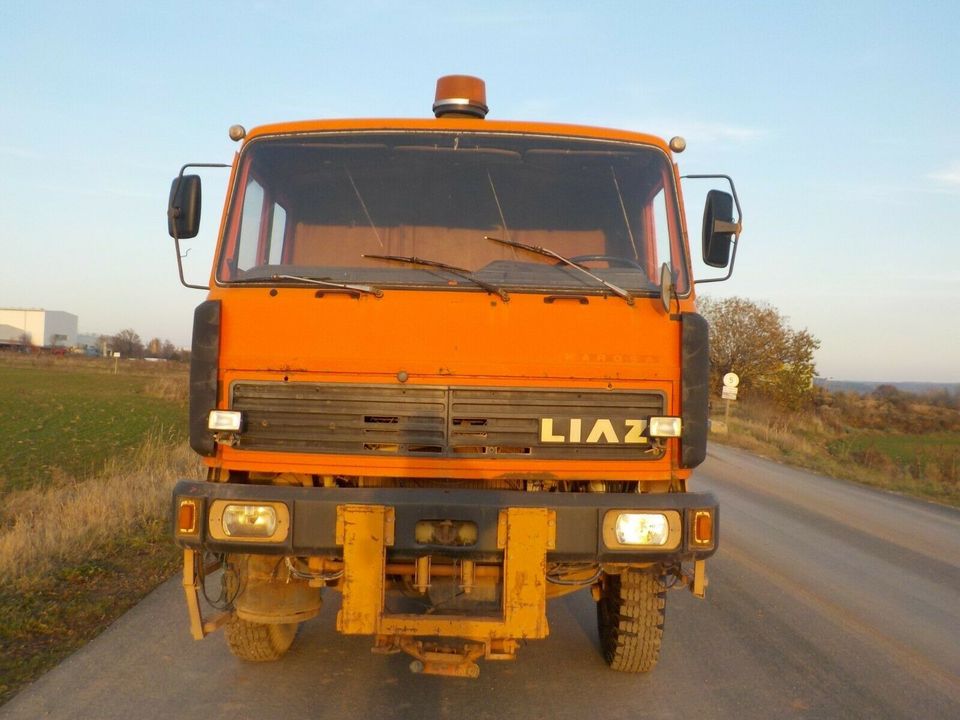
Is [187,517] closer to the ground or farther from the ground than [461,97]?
closer to the ground

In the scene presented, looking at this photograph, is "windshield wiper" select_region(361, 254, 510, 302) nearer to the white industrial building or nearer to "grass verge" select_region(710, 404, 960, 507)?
"grass verge" select_region(710, 404, 960, 507)

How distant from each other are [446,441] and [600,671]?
1623mm

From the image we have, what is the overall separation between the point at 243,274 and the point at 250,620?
1620 millimetres

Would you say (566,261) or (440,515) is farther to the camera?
(566,261)

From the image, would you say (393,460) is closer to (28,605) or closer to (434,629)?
(434,629)

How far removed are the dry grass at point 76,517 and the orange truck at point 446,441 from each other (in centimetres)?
266

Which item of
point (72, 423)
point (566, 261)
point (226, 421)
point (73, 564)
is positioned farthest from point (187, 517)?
point (72, 423)

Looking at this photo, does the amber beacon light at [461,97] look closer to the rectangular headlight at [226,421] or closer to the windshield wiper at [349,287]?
the windshield wiper at [349,287]

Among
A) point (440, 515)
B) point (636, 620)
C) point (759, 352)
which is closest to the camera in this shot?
point (440, 515)

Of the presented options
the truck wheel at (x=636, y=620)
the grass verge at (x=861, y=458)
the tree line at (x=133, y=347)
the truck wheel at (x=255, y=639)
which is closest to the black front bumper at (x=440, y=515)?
the truck wheel at (x=636, y=620)

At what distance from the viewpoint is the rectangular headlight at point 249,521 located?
11.5 ft

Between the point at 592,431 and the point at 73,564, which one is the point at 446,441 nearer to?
the point at 592,431

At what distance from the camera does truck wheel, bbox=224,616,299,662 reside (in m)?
4.10

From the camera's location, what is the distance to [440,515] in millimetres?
3443
